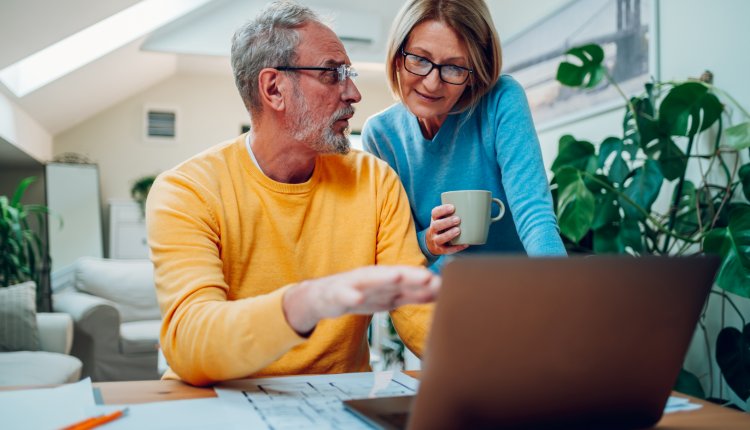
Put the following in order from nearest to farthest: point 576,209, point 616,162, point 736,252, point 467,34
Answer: point 467,34
point 736,252
point 576,209
point 616,162

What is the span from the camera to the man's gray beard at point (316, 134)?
1.25 metres

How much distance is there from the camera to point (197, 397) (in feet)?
2.64

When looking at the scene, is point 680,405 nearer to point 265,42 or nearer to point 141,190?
point 265,42

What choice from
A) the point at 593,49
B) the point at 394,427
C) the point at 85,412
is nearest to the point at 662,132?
the point at 593,49

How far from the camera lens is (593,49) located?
229 cm

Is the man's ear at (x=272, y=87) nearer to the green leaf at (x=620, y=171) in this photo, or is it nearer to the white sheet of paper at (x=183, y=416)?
the white sheet of paper at (x=183, y=416)

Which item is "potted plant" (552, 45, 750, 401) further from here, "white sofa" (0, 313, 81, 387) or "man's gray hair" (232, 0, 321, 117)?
"white sofa" (0, 313, 81, 387)

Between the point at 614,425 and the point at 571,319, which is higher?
the point at 571,319

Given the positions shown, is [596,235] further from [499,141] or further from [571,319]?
[571,319]

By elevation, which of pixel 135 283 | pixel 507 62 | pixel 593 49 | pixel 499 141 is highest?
pixel 507 62

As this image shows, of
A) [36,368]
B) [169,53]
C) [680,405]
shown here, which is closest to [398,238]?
[680,405]

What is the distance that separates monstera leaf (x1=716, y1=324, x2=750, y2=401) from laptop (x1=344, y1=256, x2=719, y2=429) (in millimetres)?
1505

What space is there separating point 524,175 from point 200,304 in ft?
2.28

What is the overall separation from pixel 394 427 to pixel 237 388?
31cm
